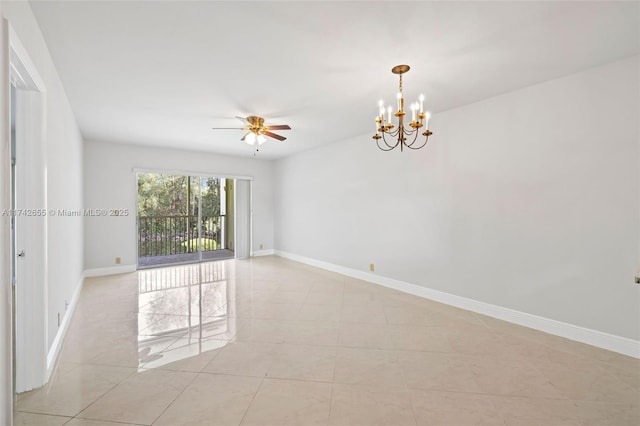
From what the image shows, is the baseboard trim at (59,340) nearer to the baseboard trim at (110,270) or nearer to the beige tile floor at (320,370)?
the beige tile floor at (320,370)

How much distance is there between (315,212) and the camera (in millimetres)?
6012

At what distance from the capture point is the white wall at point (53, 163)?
177 cm

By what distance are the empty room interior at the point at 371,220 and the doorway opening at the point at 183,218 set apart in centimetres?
176

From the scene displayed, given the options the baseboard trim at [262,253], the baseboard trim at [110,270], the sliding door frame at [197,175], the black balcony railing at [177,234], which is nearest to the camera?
the baseboard trim at [110,270]

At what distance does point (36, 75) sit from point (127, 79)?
1.00 meters

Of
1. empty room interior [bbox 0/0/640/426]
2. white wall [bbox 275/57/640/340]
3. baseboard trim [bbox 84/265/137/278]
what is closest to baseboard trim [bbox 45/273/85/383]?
empty room interior [bbox 0/0/640/426]

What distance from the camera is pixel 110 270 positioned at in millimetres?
5336

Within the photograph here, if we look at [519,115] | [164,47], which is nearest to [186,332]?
[164,47]

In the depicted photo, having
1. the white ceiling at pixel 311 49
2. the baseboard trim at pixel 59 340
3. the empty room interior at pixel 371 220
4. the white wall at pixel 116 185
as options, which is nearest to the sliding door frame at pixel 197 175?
the white wall at pixel 116 185

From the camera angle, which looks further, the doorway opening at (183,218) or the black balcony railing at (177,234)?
the black balcony railing at (177,234)

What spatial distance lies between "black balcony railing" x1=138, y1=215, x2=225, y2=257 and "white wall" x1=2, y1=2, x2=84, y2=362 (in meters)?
3.30

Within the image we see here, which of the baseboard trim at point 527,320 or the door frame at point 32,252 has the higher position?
the door frame at point 32,252

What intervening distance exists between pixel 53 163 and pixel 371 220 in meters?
3.94

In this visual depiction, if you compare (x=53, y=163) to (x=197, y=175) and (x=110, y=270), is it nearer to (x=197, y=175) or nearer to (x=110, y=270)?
(x=110, y=270)
